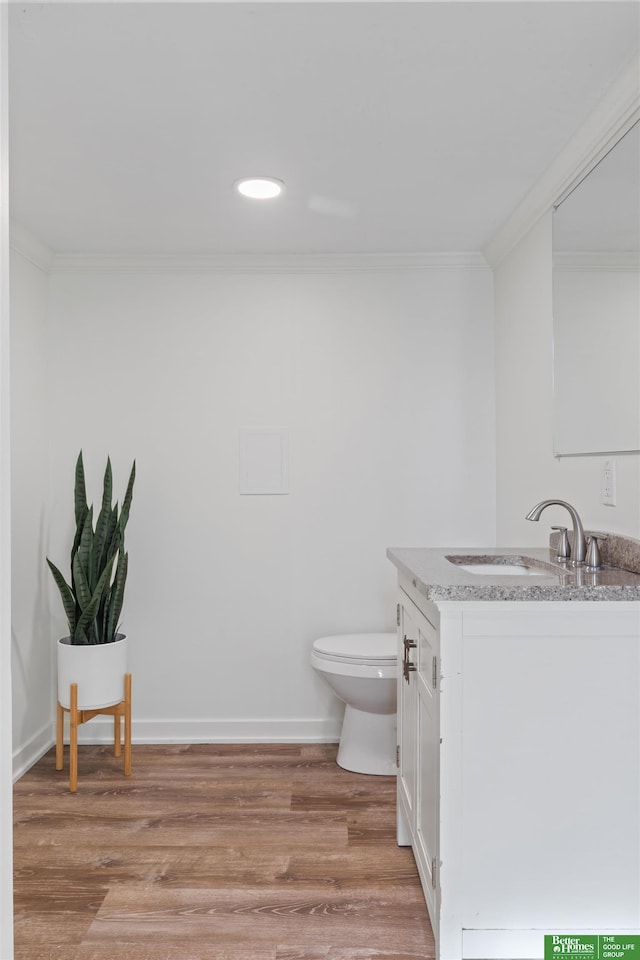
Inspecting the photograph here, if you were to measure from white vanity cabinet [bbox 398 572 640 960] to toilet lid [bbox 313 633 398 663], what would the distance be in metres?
1.23

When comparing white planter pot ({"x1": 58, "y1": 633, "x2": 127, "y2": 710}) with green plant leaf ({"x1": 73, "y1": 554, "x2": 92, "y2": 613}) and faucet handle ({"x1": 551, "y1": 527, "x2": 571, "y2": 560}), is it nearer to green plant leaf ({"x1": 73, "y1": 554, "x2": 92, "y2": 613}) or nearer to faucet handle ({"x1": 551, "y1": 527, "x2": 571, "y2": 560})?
green plant leaf ({"x1": 73, "y1": 554, "x2": 92, "y2": 613})

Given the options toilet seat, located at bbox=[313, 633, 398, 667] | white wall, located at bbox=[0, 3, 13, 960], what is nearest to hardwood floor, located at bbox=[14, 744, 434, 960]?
toilet seat, located at bbox=[313, 633, 398, 667]

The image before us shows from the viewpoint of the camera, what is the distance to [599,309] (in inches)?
86.9

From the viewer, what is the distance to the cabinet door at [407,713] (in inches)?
81.6

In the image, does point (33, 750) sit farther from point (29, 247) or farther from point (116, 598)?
point (29, 247)

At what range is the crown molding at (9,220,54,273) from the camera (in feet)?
9.92

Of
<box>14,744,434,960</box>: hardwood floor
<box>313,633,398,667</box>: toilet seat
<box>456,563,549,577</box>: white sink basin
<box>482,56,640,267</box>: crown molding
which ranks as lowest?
<box>14,744,434,960</box>: hardwood floor

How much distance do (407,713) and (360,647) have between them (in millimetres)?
845

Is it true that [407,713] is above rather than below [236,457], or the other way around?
below

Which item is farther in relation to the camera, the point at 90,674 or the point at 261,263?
the point at 261,263

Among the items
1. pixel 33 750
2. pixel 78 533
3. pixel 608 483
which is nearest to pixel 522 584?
pixel 608 483

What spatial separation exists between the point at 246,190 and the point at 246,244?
63 cm

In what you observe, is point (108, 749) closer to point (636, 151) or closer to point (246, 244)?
point (246, 244)

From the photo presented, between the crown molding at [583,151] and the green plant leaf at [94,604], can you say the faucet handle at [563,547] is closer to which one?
the crown molding at [583,151]
